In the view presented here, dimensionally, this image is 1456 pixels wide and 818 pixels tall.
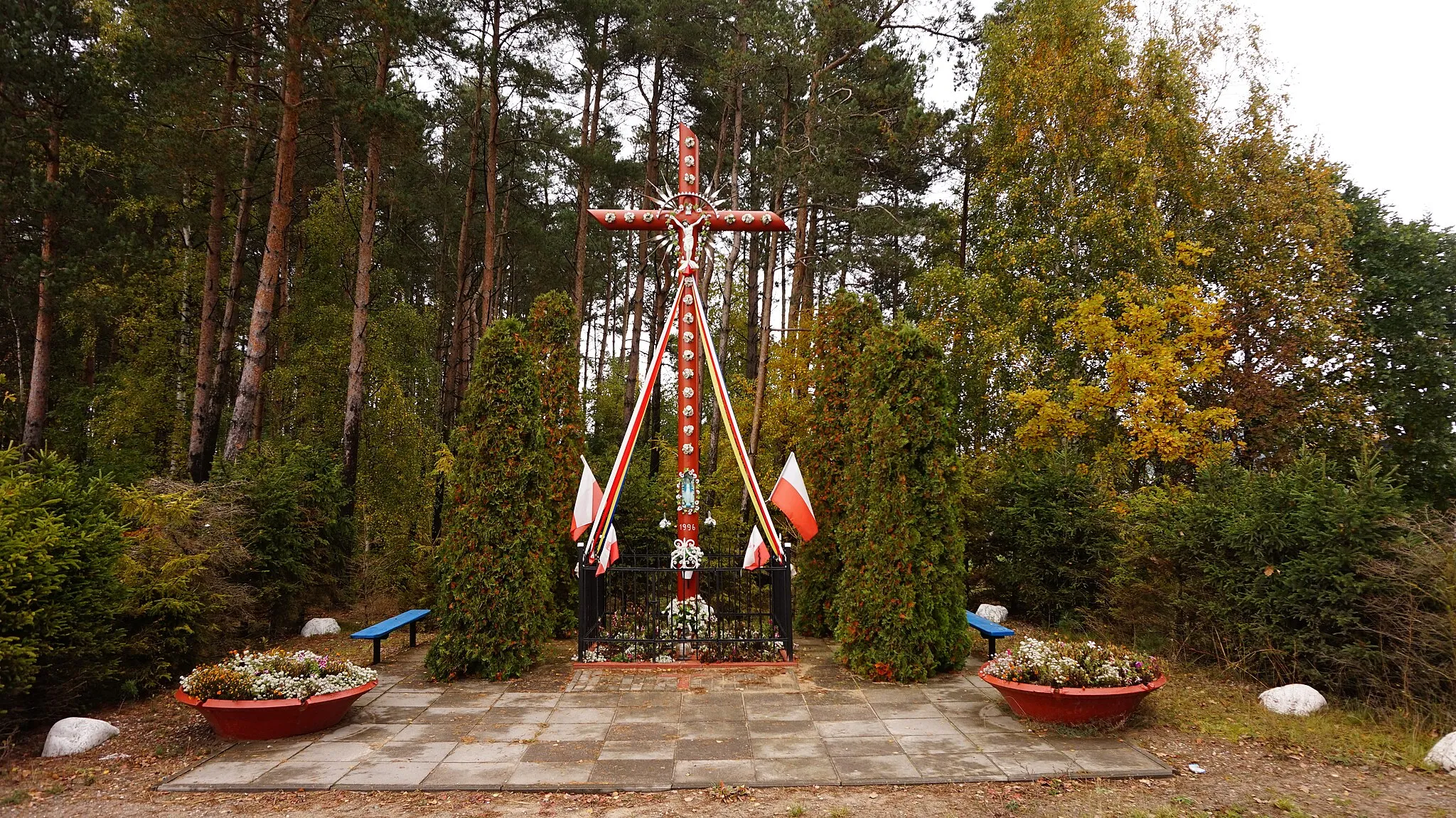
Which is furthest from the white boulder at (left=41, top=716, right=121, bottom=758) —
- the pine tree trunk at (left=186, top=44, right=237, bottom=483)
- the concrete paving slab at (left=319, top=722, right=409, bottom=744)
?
the pine tree trunk at (left=186, top=44, right=237, bottom=483)

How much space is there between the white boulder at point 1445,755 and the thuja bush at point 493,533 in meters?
6.79

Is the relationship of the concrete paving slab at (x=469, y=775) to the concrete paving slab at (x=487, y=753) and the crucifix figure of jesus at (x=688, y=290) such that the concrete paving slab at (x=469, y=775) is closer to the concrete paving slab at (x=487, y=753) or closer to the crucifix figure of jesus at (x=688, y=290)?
the concrete paving slab at (x=487, y=753)

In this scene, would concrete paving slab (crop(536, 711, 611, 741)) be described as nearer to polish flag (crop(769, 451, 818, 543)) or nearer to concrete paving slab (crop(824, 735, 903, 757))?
concrete paving slab (crop(824, 735, 903, 757))

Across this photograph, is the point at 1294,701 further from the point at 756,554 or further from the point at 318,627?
A: the point at 318,627

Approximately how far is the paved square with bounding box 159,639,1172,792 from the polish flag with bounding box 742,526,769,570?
106 cm

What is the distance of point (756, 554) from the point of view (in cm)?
718

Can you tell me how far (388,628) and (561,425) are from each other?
2.89m

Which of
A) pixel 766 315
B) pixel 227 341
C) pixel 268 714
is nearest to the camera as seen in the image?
pixel 268 714

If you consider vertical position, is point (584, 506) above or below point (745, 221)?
below

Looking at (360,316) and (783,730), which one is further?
(360,316)

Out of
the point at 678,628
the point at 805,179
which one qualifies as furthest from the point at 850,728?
the point at 805,179

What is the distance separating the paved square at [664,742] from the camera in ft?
14.9

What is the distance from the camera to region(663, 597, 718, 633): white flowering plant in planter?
775 cm

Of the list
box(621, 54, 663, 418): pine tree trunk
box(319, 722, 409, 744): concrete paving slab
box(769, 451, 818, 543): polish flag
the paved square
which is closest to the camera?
the paved square
